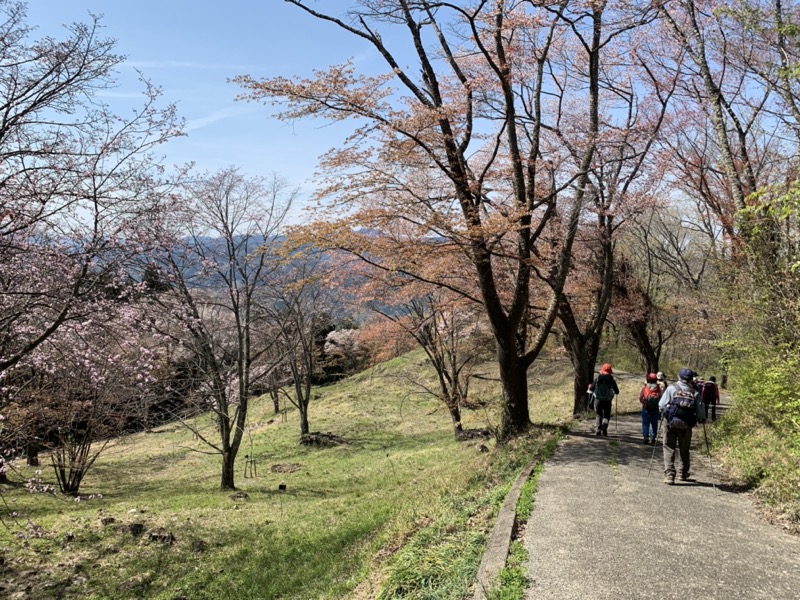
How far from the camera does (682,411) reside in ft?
21.7

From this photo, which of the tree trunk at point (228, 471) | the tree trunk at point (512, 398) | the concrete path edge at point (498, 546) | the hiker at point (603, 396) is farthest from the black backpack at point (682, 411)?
the tree trunk at point (228, 471)

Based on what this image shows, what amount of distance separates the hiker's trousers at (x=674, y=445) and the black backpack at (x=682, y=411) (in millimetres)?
93

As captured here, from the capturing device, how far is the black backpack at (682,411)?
6.61 metres

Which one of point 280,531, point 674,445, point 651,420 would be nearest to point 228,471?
point 280,531

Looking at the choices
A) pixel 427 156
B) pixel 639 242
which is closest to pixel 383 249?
pixel 427 156

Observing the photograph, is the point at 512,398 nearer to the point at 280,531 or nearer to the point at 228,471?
the point at 280,531

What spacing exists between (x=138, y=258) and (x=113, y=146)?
154cm

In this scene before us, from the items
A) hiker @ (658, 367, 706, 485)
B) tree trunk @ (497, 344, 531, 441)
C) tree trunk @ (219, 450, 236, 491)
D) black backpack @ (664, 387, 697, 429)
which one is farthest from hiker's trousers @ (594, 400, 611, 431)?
tree trunk @ (219, 450, 236, 491)

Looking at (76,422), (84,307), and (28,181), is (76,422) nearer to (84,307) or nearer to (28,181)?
(84,307)

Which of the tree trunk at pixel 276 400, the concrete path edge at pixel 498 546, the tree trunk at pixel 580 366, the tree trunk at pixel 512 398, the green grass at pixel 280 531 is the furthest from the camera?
the tree trunk at pixel 276 400

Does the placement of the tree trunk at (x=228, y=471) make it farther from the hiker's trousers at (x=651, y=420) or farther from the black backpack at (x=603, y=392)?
the hiker's trousers at (x=651, y=420)

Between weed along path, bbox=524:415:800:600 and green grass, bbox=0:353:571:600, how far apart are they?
70cm

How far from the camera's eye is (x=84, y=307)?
6289mm

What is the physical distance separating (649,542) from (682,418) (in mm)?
2571
